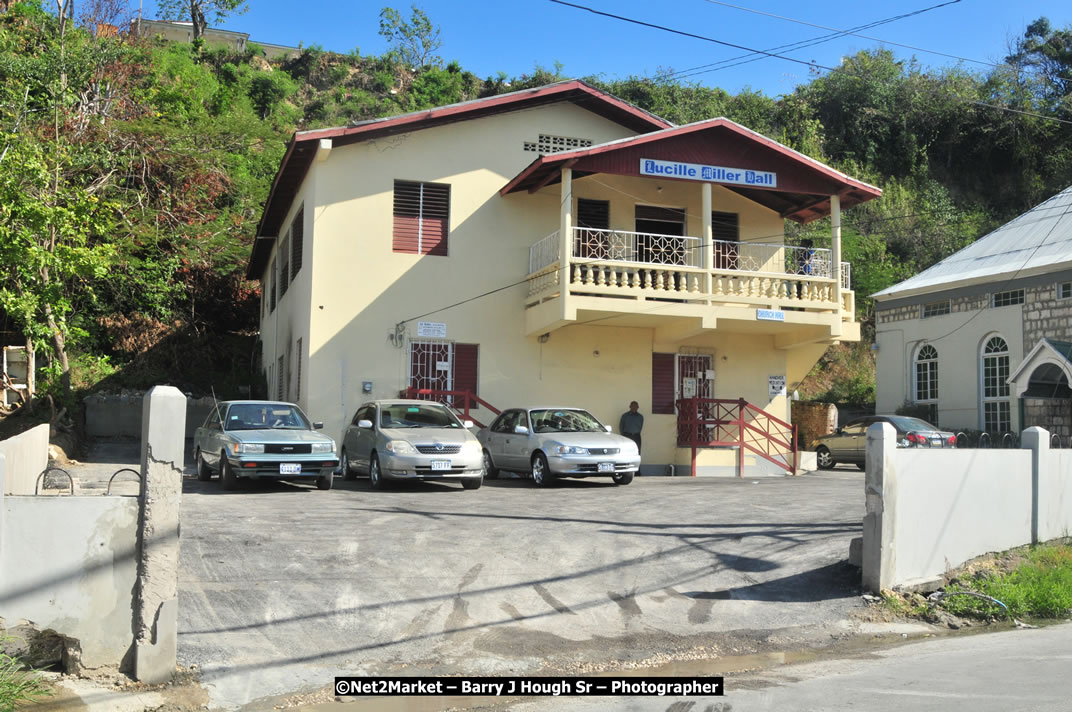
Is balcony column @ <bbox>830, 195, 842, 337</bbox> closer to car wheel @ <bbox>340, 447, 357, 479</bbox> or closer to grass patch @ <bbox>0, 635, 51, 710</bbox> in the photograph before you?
car wheel @ <bbox>340, 447, 357, 479</bbox>

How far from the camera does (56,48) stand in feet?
91.2

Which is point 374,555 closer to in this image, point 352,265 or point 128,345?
point 352,265

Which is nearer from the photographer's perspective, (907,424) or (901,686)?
(901,686)

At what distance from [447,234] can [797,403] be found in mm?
17916

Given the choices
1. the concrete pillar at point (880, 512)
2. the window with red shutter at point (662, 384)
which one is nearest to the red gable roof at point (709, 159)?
the window with red shutter at point (662, 384)

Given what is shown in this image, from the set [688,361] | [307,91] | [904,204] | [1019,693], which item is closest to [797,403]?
[688,361]

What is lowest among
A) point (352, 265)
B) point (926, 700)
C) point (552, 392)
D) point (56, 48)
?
point (926, 700)

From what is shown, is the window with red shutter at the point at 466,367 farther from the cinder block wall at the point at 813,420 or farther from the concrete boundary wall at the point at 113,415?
the cinder block wall at the point at 813,420

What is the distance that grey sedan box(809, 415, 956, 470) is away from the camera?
22.9m

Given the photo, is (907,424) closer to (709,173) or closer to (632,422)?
(632,422)

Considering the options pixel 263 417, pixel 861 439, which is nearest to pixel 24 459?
pixel 263 417

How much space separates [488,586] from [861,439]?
18.5 meters

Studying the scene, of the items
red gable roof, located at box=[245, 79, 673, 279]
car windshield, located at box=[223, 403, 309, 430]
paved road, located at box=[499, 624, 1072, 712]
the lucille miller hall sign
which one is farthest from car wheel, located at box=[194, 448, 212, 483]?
paved road, located at box=[499, 624, 1072, 712]

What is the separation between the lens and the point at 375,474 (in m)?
16.5
